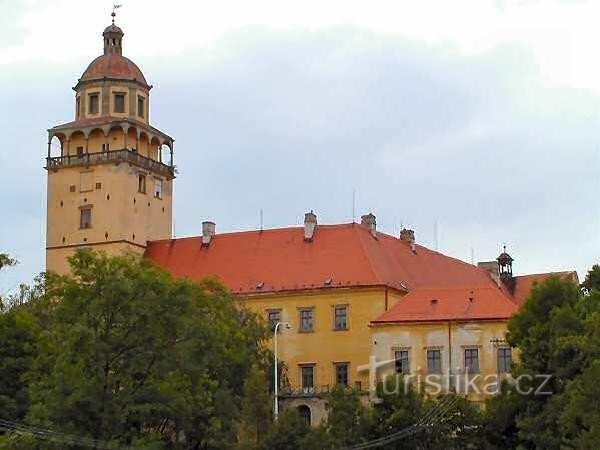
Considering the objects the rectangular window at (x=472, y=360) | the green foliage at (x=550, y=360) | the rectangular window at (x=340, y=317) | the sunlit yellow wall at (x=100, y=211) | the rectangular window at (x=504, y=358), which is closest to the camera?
the green foliage at (x=550, y=360)

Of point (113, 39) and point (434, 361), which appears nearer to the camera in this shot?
point (434, 361)

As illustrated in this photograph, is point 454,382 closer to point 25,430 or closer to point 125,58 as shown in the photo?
point 25,430

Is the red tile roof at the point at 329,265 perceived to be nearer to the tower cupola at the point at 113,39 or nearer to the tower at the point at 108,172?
the tower at the point at 108,172

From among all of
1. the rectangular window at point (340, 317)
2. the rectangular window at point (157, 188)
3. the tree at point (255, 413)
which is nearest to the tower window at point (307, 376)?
the rectangular window at point (340, 317)

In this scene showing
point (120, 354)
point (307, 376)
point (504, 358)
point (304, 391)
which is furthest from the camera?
point (307, 376)

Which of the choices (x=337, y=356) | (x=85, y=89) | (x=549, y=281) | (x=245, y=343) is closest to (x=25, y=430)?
(x=245, y=343)

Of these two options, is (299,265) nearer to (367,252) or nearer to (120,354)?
(367,252)

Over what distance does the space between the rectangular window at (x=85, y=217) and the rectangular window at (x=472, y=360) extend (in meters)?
29.5

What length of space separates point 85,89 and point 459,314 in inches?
1325

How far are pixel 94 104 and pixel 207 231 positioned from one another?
11.5m

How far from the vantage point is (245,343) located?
74.5 m

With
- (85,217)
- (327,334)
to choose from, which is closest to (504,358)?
(327,334)

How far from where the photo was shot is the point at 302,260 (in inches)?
3607

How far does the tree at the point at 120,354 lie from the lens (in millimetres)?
59188
